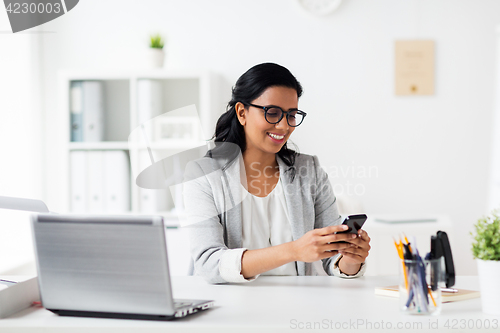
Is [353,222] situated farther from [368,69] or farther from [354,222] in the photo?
[368,69]

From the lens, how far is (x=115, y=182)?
105 inches

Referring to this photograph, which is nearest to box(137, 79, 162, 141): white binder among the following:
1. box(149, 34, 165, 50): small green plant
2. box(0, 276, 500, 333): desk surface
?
box(149, 34, 165, 50): small green plant

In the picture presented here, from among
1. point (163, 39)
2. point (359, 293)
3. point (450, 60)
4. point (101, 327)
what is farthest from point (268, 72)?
point (450, 60)

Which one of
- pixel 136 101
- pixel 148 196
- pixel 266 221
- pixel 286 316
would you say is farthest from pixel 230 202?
pixel 136 101

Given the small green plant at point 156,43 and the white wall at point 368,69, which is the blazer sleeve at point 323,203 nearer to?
the white wall at point 368,69

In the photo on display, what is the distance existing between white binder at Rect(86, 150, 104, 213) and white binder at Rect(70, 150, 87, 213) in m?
0.02

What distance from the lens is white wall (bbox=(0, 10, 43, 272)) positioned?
Answer: 251 centimetres

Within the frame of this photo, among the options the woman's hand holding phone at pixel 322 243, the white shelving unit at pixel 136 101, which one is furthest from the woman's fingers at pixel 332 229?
the white shelving unit at pixel 136 101

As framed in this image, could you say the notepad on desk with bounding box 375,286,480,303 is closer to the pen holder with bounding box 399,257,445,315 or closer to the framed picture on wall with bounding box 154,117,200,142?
the pen holder with bounding box 399,257,445,315

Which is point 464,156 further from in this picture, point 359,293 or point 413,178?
point 359,293

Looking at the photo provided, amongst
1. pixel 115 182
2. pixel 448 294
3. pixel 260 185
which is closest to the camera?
pixel 448 294

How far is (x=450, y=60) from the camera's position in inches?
111

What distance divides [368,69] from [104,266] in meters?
2.27

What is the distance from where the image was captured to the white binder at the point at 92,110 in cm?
269
